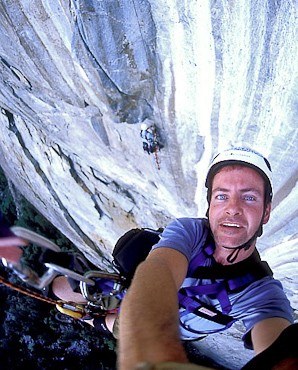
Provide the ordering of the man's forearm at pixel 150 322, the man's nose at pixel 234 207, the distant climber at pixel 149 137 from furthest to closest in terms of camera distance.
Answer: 1. the distant climber at pixel 149 137
2. the man's nose at pixel 234 207
3. the man's forearm at pixel 150 322

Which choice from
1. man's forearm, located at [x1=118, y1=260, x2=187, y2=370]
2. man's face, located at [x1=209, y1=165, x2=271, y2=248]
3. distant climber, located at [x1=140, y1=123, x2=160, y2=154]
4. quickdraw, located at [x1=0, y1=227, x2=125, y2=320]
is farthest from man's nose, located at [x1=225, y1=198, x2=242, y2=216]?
distant climber, located at [x1=140, y1=123, x2=160, y2=154]

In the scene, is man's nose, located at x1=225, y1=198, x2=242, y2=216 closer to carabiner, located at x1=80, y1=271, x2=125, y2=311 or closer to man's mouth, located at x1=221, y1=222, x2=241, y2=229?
man's mouth, located at x1=221, y1=222, x2=241, y2=229

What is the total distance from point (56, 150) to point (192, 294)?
5209 millimetres

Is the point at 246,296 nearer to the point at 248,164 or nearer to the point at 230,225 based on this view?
the point at 230,225

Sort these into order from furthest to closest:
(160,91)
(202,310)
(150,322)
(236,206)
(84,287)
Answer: (160,91) → (84,287) → (202,310) → (236,206) → (150,322)

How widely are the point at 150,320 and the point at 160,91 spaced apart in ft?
10.7

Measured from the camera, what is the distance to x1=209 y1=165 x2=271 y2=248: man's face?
2641mm

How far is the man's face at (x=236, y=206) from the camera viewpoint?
2641 millimetres

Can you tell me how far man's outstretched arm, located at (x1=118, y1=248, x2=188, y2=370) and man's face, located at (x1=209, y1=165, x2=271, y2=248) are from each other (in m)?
0.68

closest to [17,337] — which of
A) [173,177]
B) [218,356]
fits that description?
[218,356]

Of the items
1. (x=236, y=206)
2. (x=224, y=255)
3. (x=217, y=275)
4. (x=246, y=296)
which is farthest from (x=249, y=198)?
(x=246, y=296)

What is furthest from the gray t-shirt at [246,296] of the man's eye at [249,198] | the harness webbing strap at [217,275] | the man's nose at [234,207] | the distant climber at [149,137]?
the distant climber at [149,137]

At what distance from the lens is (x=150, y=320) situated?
1.48 metres

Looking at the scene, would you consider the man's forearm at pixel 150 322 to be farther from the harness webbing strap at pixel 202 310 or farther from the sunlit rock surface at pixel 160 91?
the sunlit rock surface at pixel 160 91
